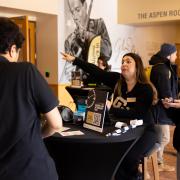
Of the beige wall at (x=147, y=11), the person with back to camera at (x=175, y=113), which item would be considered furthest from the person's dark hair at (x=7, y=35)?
the beige wall at (x=147, y=11)

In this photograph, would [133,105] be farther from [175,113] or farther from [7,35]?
[7,35]

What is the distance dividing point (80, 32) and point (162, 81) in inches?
134

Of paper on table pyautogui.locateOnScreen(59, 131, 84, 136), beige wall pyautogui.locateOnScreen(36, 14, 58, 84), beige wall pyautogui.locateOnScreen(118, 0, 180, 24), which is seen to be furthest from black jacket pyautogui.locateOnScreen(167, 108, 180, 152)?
beige wall pyautogui.locateOnScreen(118, 0, 180, 24)

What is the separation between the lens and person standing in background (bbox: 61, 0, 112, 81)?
620 centimetres

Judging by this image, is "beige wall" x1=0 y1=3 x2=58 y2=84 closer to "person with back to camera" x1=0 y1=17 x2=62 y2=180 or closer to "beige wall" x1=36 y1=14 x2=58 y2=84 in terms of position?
"beige wall" x1=36 y1=14 x2=58 y2=84

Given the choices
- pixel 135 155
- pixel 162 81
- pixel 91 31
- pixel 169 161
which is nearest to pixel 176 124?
pixel 135 155

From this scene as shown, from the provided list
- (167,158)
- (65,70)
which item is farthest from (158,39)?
(167,158)

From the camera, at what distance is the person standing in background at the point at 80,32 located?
6195mm

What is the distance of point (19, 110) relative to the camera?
1.31 metres

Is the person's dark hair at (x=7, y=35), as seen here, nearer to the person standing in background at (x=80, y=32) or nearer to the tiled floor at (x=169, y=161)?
the tiled floor at (x=169, y=161)

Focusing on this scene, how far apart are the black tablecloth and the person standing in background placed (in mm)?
3952

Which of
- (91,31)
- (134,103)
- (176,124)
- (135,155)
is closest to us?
(176,124)

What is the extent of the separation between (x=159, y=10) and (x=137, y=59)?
481 cm

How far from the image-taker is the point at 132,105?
2639 millimetres
